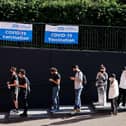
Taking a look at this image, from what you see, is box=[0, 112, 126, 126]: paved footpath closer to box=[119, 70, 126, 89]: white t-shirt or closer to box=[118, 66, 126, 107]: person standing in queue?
box=[118, 66, 126, 107]: person standing in queue

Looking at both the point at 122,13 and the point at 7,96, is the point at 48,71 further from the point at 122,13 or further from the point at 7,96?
the point at 122,13

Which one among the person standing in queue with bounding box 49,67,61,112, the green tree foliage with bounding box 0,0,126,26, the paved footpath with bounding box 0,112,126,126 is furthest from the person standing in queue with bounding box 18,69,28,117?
the green tree foliage with bounding box 0,0,126,26

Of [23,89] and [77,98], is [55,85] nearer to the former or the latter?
[77,98]

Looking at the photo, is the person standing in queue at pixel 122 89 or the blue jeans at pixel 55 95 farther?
the person standing in queue at pixel 122 89

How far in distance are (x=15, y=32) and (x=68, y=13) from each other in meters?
2.61

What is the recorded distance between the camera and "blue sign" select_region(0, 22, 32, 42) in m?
23.5

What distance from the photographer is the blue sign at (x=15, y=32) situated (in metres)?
23.5

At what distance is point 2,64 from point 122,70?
4638 millimetres

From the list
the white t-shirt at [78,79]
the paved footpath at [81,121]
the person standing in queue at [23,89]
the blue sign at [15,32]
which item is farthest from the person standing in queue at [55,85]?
the blue sign at [15,32]

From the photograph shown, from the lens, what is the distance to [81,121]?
21281mm

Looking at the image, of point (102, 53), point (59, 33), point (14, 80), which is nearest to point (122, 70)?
point (102, 53)

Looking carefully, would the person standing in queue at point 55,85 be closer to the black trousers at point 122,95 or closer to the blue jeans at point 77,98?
the blue jeans at point 77,98

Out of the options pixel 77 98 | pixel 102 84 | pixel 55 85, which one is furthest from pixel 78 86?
pixel 102 84

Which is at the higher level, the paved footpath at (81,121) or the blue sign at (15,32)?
the blue sign at (15,32)
